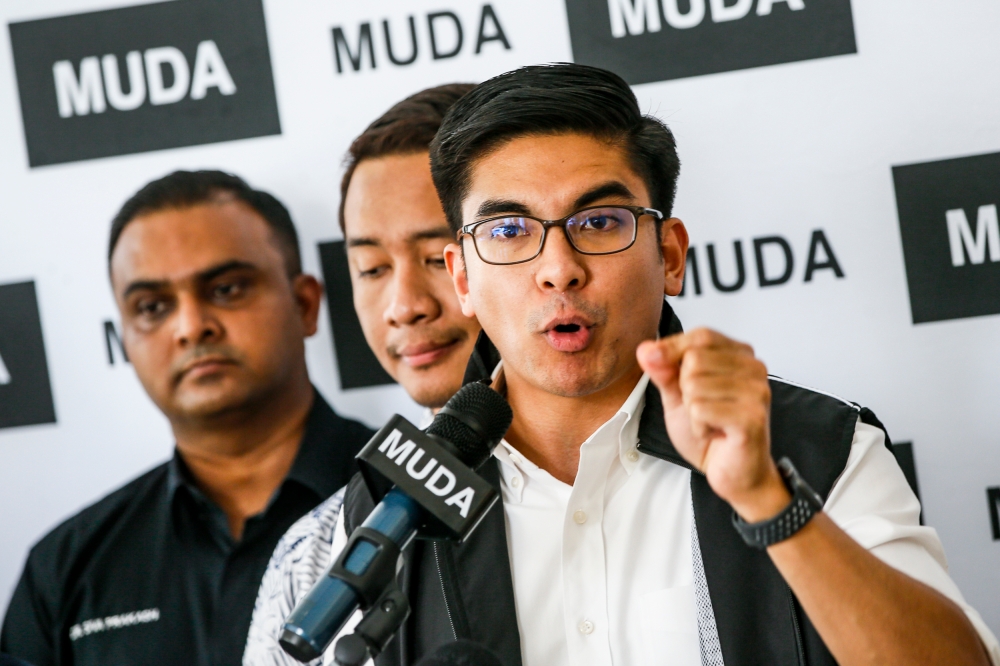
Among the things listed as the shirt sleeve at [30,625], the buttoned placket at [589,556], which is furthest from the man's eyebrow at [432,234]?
the shirt sleeve at [30,625]

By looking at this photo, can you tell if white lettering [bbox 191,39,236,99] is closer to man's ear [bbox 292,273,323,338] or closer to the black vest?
man's ear [bbox 292,273,323,338]

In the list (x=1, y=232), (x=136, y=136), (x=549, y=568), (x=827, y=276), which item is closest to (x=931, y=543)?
(x=549, y=568)

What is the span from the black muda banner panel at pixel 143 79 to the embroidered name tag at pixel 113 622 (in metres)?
1.00

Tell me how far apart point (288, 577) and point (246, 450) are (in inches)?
18.3

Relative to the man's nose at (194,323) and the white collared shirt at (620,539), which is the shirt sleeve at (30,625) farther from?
the white collared shirt at (620,539)

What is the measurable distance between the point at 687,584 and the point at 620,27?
3.79 feet

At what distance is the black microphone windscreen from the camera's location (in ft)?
3.20

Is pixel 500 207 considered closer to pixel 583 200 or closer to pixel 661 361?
pixel 583 200

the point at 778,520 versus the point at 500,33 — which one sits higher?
the point at 500,33

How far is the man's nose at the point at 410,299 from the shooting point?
184cm

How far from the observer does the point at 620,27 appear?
1.95m

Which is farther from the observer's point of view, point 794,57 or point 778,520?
point 794,57

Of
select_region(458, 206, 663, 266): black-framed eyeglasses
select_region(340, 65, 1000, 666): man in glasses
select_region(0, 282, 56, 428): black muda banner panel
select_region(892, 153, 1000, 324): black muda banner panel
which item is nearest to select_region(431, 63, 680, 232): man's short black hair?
select_region(340, 65, 1000, 666): man in glasses

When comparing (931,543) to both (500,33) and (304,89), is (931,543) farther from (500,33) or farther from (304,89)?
(304,89)
